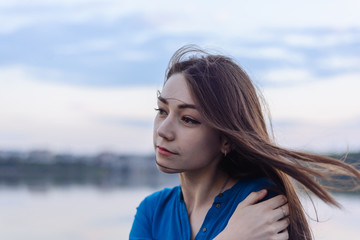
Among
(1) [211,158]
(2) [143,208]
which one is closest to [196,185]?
(1) [211,158]

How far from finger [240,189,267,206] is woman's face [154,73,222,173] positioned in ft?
0.68

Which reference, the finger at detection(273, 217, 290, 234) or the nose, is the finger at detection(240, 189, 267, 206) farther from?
the nose

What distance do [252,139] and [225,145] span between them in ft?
0.42

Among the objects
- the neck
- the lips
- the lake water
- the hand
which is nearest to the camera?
the hand

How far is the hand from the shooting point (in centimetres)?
171

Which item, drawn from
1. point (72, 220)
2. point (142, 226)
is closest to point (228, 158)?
point (142, 226)

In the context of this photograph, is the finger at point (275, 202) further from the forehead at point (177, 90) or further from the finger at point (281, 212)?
the forehead at point (177, 90)

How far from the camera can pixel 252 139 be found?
5.90 ft

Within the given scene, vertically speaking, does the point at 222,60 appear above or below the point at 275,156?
above

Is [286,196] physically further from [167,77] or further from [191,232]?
[167,77]

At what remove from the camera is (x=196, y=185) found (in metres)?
1.98

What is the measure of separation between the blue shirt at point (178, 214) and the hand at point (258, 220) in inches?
2.5

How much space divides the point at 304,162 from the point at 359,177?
20 centimetres

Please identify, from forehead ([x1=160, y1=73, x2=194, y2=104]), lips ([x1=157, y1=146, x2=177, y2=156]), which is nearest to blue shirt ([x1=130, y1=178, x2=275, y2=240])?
lips ([x1=157, y1=146, x2=177, y2=156])
